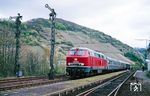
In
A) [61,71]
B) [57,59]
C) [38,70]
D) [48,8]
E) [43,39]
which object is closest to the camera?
[48,8]

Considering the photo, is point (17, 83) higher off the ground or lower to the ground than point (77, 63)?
lower

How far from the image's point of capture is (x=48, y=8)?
49.7 m

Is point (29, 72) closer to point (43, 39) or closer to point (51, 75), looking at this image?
point (51, 75)

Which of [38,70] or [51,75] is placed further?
[38,70]

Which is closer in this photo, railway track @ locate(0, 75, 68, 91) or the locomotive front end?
railway track @ locate(0, 75, 68, 91)

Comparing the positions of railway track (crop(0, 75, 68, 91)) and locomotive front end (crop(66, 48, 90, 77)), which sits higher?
locomotive front end (crop(66, 48, 90, 77))

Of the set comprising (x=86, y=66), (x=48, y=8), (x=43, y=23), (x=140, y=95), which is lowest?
(x=140, y=95)

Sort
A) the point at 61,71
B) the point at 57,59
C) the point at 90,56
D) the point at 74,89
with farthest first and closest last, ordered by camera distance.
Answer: the point at 57,59
the point at 61,71
the point at 90,56
the point at 74,89

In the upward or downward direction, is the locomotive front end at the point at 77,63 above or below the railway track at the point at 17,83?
above

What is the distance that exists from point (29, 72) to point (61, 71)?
9.31 metres

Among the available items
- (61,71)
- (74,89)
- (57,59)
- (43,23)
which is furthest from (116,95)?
(43,23)

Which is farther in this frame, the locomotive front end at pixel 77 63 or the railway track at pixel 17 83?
the locomotive front end at pixel 77 63

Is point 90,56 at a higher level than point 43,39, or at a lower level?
lower

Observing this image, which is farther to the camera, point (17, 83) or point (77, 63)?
point (77, 63)
